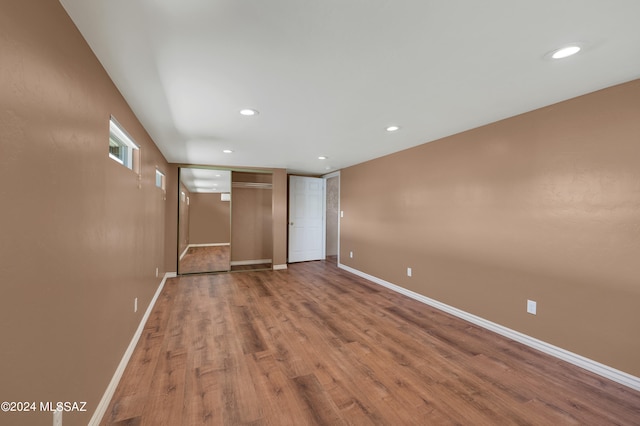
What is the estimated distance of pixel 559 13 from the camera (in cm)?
128

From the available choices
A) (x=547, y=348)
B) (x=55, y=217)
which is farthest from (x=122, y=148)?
(x=547, y=348)

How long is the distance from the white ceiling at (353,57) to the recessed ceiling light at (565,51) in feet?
0.16

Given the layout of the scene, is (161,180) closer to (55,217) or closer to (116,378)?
(116,378)

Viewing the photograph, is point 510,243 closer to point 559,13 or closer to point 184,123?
point 559,13

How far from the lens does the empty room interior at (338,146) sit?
1140mm

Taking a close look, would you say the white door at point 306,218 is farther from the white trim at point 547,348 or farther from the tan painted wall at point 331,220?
the white trim at point 547,348

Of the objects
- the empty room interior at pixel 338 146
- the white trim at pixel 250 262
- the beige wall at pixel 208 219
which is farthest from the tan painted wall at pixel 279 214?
the beige wall at pixel 208 219

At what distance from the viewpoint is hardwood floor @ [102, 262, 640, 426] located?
5.35 feet

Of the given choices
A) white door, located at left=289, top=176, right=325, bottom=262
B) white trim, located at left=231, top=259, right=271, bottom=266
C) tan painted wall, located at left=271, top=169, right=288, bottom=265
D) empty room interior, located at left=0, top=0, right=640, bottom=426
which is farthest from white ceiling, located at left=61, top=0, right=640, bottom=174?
white trim, located at left=231, top=259, right=271, bottom=266

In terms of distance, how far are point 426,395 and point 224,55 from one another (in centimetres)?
271

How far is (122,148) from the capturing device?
93.7 inches

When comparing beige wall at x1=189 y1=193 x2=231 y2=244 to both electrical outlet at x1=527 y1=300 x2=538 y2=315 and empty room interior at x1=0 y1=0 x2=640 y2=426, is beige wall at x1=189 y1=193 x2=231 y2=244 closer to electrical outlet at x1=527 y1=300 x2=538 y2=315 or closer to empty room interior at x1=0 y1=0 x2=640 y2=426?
empty room interior at x1=0 y1=0 x2=640 y2=426

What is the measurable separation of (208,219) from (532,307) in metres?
9.56

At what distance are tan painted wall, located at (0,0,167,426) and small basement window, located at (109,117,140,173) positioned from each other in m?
0.15
